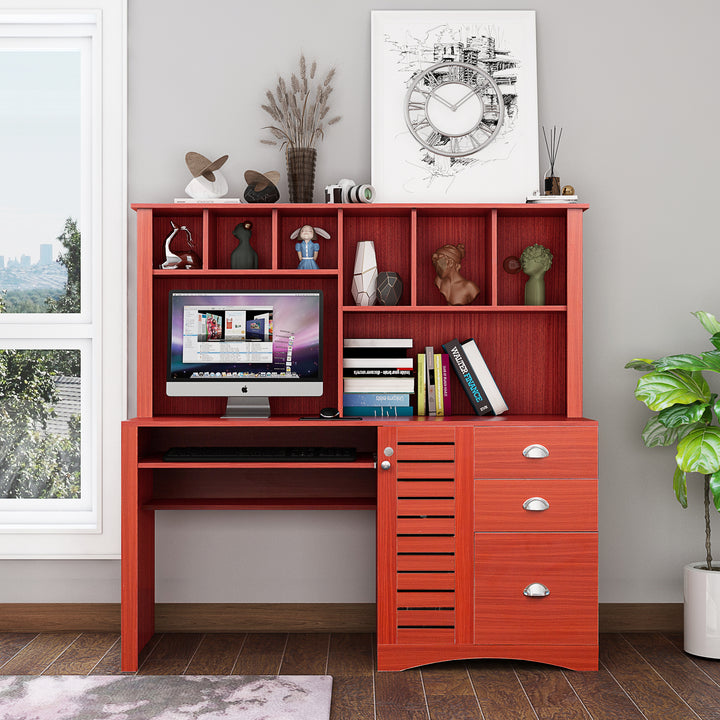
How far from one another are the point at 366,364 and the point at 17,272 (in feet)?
5.35

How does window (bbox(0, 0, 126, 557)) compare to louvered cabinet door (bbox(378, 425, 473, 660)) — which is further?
window (bbox(0, 0, 126, 557))

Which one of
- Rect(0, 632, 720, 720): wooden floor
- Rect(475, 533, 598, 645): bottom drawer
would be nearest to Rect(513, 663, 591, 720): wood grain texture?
Rect(0, 632, 720, 720): wooden floor

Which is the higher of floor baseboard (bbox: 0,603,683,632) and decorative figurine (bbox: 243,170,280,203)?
decorative figurine (bbox: 243,170,280,203)

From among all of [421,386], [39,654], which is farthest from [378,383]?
[39,654]

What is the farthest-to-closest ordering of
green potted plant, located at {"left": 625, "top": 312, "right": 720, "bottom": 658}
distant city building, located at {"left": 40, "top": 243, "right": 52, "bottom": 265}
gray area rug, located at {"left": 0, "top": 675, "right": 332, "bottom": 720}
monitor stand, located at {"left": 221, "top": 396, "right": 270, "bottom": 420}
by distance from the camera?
distant city building, located at {"left": 40, "top": 243, "right": 52, "bottom": 265}, monitor stand, located at {"left": 221, "top": 396, "right": 270, "bottom": 420}, green potted plant, located at {"left": 625, "top": 312, "right": 720, "bottom": 658}, gray area rug, located at {"left": 0, "top": 675, "right": 332, "bottom": 720}

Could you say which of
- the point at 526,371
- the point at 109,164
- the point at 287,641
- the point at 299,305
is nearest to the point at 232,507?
the point at 287,641

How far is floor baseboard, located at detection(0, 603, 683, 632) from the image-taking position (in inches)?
123

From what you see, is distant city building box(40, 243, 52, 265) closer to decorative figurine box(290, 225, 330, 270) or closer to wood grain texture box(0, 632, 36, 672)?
Result: decorative figurine box(290, 225, 330, 270)

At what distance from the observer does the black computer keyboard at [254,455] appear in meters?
2.72

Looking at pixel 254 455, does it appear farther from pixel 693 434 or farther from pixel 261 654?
pixel 693 434

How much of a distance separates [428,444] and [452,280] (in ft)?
2.31

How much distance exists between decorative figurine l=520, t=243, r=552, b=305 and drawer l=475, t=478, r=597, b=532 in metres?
0.75

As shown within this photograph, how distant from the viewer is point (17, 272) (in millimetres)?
3264

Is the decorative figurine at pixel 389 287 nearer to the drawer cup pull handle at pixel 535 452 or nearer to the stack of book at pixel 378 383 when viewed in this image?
the stack of book at pixel 378 383
